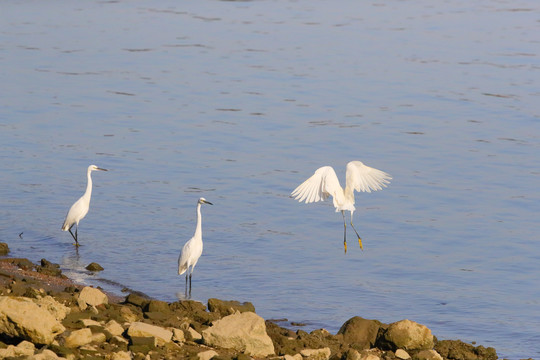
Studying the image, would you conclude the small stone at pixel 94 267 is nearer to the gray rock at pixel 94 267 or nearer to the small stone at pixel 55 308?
the gray rock at pixel 94 267

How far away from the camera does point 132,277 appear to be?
13.1 meters

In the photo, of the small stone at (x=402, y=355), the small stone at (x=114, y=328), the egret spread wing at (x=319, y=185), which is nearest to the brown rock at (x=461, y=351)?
the small stone at (x=402, y=355)

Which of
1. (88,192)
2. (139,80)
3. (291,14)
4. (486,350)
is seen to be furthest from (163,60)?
(486,350)

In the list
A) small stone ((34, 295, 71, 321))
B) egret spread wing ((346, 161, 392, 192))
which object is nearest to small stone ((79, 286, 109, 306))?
small stone ((34, 295, 71, 321))

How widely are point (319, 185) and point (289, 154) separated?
801 centimetres

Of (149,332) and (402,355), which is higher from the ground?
(149,332)

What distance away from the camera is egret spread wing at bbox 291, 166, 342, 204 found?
1202 centimetres

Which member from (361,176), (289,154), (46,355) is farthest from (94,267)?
(289,154)

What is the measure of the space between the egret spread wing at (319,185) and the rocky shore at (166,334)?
1950 mm

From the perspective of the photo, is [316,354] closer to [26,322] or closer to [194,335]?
[194,335]

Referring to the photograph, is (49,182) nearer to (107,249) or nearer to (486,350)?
(107,249)

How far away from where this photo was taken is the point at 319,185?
12117 mm

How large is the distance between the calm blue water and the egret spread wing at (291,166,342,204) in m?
1.48

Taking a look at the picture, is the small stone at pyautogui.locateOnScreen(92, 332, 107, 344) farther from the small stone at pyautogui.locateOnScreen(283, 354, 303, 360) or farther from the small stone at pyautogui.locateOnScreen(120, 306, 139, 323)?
the small stone at pyautogui.locateOnScreen(283, 354, 303, 360)
